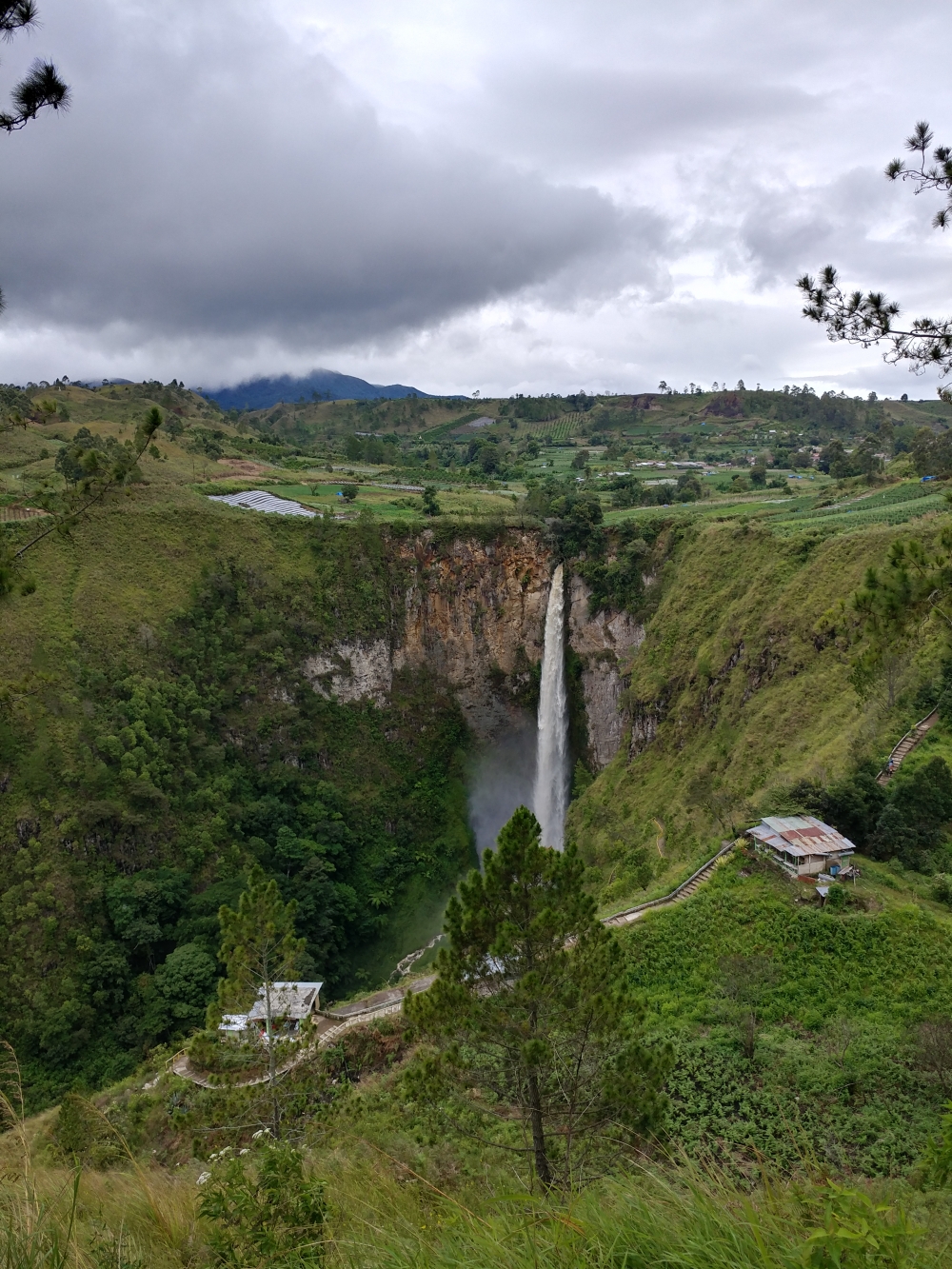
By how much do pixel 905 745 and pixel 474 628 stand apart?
24077 mm

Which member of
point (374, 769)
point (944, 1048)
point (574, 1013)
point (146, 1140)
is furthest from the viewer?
point (374, 769)

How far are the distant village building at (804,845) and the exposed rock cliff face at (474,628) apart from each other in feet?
69.6

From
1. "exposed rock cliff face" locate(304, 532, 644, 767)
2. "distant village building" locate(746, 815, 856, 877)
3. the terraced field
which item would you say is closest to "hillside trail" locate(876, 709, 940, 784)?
"distant village building" locate(746, 815, 856, 877)

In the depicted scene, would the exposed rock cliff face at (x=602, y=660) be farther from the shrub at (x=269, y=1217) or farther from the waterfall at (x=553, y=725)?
the shrub at (x=269, y=1217)

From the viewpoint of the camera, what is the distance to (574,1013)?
22.8 ft

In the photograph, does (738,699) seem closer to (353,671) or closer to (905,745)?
(905,745)

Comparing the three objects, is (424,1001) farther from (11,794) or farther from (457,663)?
(457,663)

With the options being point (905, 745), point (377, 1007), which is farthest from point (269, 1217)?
point (905, 745)

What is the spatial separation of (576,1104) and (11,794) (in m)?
25.2

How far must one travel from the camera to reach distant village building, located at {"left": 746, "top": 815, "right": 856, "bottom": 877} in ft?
48.6

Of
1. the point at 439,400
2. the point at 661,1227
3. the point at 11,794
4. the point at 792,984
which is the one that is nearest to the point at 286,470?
the point at 11,794

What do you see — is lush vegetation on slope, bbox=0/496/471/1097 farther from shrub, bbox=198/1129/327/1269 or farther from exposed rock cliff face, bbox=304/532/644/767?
shrub, bbox=198/1129/327/1269

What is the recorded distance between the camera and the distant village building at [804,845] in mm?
Answer: 14812

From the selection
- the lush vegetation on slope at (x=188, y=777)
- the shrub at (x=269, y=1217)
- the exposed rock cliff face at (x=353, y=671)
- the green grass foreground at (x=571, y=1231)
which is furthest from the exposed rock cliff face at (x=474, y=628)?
the green grass foreground at (x=571, y=1231)
